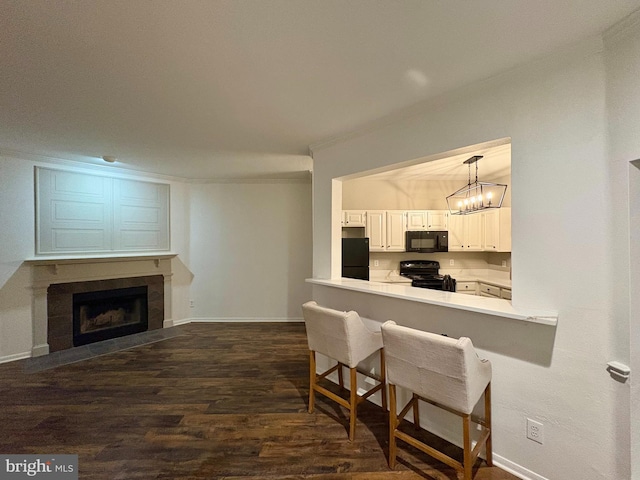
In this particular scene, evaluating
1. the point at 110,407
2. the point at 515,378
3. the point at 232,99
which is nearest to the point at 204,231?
the point at 110,407

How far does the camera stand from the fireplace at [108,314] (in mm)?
4117

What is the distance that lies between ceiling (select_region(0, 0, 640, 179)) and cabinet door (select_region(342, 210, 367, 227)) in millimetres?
2196

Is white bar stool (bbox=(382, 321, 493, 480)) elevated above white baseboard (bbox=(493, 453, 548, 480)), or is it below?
above

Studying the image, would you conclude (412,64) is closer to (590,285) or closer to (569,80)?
(569,80)

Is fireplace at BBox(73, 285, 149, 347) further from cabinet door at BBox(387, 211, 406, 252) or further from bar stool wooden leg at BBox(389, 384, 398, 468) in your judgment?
bar stool wooden leg at BBox(389, 384, 398, 468)

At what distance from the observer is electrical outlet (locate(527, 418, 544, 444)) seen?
168cm

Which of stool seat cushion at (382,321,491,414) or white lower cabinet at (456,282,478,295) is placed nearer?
stool seat cushion at (382,321,491,414)

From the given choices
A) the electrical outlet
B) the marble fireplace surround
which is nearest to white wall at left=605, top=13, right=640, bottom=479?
the electrical outlet

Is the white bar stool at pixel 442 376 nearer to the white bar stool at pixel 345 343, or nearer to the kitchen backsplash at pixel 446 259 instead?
the white bar stool at pixel 345 343

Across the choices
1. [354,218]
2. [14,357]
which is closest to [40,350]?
[14,357]

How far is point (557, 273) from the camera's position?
1.65 meters

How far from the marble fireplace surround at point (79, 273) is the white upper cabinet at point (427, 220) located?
4.35 m

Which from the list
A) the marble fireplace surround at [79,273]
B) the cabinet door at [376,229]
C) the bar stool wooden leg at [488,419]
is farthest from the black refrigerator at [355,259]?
the marble fireplace surround at [79,273]
